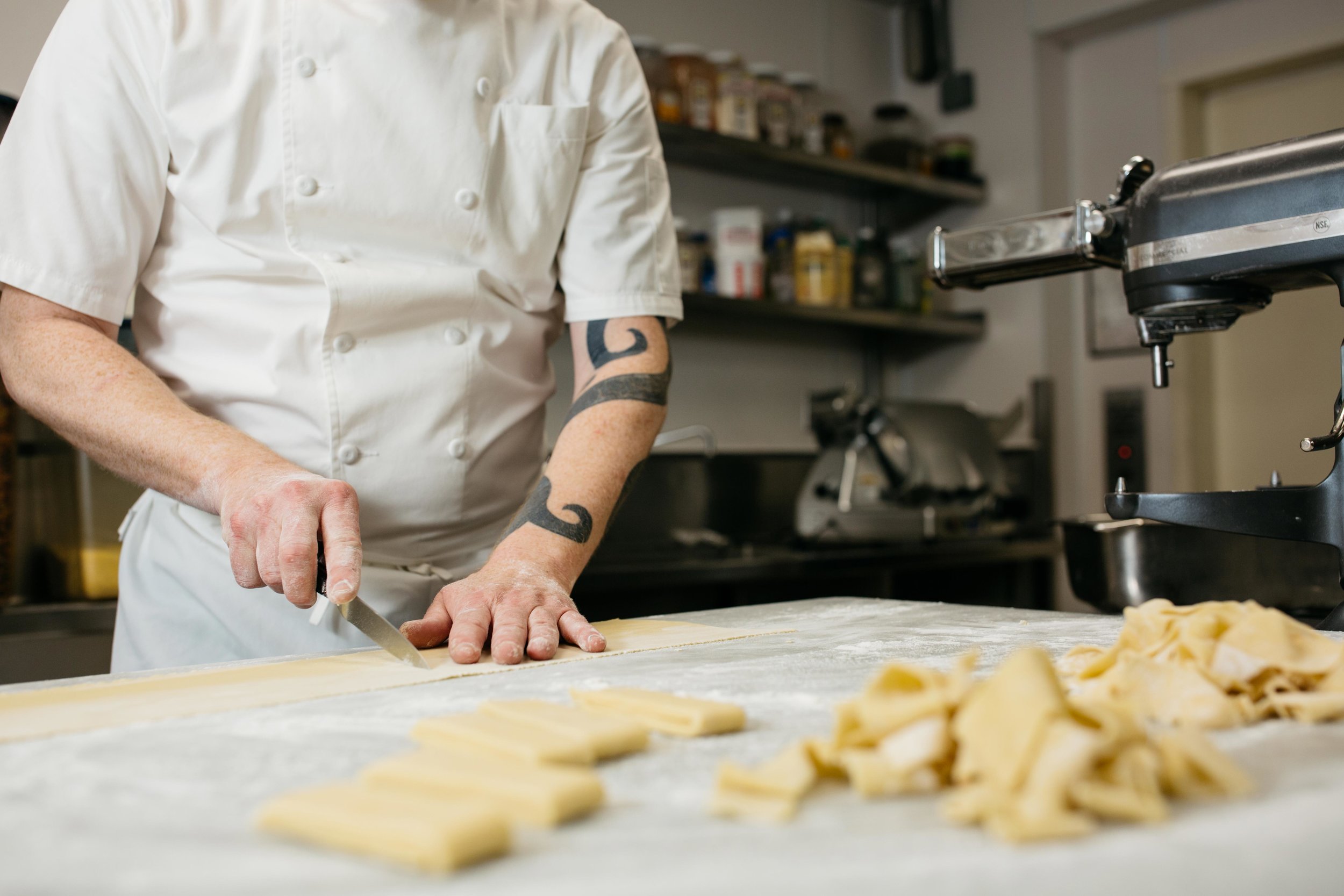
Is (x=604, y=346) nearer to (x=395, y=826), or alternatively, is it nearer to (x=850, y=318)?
(x=395, y=826)

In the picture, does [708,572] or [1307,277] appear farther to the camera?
[708,572]

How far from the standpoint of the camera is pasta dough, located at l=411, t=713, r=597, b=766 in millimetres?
557

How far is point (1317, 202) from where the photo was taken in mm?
950

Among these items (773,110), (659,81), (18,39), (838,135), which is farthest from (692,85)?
(18,39)

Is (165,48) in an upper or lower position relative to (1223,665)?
upper

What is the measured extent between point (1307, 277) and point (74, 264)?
46.4 inches

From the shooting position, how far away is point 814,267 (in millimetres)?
2949

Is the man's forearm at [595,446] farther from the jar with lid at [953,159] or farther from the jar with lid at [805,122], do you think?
the jar with lid at [953,159]

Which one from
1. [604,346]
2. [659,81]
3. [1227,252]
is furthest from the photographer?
[659,81]

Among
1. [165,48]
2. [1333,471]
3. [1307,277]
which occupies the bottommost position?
[1333,471]

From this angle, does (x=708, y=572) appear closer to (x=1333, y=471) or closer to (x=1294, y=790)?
(x=1333, y=471)

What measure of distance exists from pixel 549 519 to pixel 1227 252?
68 centimetres

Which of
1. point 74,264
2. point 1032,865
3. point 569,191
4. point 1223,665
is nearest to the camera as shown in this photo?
point 1032,865

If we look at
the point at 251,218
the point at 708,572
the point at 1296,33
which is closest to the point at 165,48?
the point at 251,218
